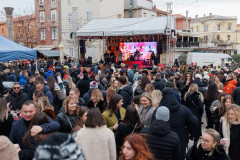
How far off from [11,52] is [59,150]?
655 cm

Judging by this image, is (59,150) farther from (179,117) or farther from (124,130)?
(179,117)

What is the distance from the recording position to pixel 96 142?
280 centimetres

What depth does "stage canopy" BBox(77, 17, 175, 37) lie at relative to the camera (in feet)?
57.3

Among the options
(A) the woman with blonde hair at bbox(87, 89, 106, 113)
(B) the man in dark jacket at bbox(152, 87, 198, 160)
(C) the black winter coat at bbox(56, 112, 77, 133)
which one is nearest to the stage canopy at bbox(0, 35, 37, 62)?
(A) the woman with blonde hair at bbox(87, 89, 106, 113)

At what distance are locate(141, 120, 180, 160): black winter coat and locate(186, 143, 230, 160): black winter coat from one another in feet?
1.16

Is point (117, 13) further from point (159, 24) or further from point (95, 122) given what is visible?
point (95, 122)

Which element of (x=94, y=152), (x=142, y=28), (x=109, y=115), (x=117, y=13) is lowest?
(x=94, y=152)

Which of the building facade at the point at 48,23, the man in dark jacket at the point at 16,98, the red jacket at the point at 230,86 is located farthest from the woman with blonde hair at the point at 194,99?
the building facade at the point at 48,23

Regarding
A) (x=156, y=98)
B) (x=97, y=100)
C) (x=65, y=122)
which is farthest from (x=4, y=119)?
(x=156, y=98)

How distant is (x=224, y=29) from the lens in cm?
5391

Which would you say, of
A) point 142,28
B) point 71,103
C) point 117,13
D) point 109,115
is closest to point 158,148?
point 109,115

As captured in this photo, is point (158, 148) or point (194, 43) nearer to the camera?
point (158, 148)

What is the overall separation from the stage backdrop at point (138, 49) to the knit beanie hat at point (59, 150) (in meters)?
20.4

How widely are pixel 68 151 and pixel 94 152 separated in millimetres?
1711
